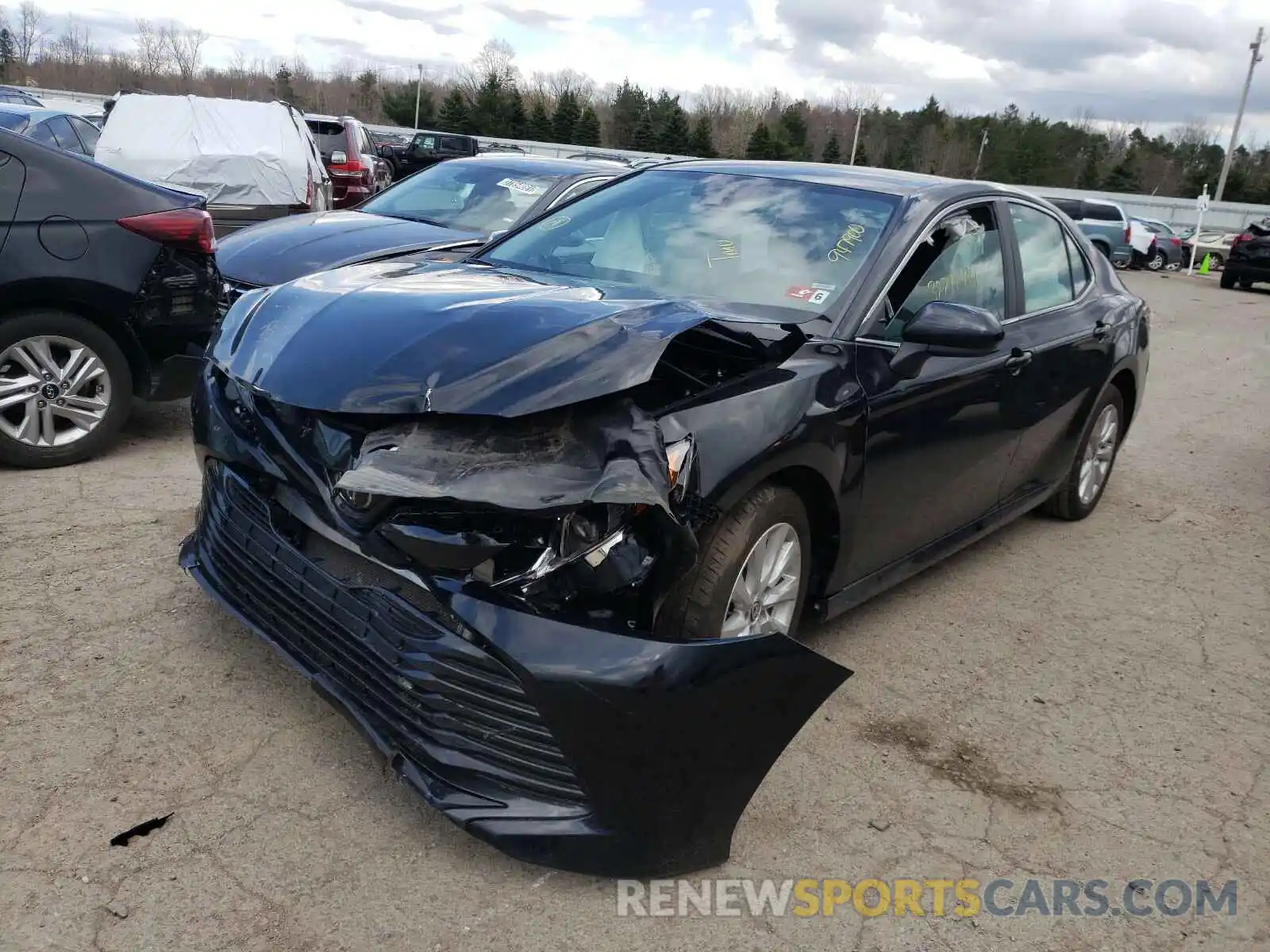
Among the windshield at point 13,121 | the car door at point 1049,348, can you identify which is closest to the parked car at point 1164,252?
the car door at point 1049,348

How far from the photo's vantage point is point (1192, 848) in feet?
9.64

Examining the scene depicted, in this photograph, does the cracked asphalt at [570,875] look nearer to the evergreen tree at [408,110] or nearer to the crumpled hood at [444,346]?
the crumpled hood at [444,346]

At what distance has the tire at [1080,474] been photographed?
5.36m

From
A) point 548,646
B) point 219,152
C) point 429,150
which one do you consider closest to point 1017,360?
point 548,646

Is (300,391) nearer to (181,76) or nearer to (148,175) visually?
(148,175)

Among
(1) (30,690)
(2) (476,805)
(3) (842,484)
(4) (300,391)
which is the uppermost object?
(4) (300,391)

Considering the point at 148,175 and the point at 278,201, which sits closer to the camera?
the point at 278,201

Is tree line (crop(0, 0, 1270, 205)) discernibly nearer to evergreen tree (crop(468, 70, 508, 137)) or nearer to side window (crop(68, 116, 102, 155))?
evergreen tree (crop(468, 70, 508, 137))

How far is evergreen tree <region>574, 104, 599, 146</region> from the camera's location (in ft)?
218

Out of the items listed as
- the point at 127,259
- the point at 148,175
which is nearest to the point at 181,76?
the point at 148,175

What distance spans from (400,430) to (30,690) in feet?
4.98

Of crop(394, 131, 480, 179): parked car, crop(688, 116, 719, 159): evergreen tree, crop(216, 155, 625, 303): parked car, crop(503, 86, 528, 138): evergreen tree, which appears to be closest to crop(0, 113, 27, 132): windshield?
crop(216, 155, 625, 303): parked car

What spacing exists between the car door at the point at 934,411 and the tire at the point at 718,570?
0.59 meters

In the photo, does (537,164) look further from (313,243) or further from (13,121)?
(13,121)
